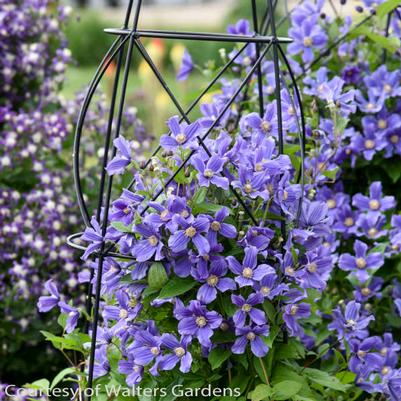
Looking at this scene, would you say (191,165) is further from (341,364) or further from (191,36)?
(341,364)

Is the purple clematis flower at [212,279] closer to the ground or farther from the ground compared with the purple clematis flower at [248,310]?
farther from the ground

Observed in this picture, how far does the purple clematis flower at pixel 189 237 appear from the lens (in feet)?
3.38

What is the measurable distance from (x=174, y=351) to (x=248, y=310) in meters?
0.12

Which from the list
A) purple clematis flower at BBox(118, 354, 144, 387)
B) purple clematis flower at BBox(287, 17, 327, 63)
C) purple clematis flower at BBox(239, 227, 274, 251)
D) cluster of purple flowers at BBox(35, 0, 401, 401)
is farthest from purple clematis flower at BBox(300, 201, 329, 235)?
purple clematis flower at BBox(287, 17, 327, 63)

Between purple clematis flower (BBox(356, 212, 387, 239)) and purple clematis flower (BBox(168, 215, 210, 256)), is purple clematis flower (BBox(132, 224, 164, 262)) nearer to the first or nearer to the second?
purple clematis flower (BBox(168, 215, 210, 256))

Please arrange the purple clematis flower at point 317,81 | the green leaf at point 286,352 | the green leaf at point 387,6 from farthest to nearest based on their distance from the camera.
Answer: the purple clematis flower at point 317,81 < the green leaf at point 387,6 < the green leaf at point 286,352

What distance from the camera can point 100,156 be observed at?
2.18 m

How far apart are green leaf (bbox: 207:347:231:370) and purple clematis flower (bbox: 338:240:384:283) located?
1.59 feet

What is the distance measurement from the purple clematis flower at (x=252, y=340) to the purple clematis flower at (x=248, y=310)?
0.01 meters

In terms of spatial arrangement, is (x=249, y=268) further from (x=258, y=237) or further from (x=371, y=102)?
(x=371, y=102)

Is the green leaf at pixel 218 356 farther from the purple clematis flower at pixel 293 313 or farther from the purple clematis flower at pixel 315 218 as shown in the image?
the purple clematis flower at pixel 315 218

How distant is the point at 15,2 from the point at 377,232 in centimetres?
144

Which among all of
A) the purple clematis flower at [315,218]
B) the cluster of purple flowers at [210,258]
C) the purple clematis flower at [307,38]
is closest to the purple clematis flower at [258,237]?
the cluster of purple flowers at [210,258]

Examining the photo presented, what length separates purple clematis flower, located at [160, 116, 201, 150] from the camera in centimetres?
107
